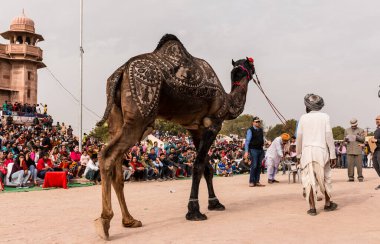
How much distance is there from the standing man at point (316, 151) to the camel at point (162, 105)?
127cm

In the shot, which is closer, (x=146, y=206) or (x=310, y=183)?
(x=310, y=183)

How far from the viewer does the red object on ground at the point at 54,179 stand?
1449 centimetres

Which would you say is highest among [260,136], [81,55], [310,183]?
[81,55]

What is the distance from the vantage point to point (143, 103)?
5777mm

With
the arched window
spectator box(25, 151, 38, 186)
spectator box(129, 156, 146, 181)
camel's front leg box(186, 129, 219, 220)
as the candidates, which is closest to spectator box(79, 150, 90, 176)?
spectator box(129, 156, 146, 181)

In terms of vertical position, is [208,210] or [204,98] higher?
[204,98]

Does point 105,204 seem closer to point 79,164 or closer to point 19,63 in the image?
point 79,164

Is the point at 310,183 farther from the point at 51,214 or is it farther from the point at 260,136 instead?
the point at 260,136

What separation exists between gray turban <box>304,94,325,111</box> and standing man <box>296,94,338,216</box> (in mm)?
18

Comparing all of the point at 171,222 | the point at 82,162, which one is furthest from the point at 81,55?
the point at 171,222

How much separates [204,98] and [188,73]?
55 cm

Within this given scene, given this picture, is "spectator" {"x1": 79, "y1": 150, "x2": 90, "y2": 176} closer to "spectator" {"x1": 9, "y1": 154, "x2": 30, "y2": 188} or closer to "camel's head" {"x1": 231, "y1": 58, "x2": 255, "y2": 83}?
"spectator" {"x1": 9, "y1": 154, "x2": 30, "y2": 188}

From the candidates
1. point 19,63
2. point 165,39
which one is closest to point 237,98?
point 165,39

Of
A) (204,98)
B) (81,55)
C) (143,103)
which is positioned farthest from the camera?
(81,55)
